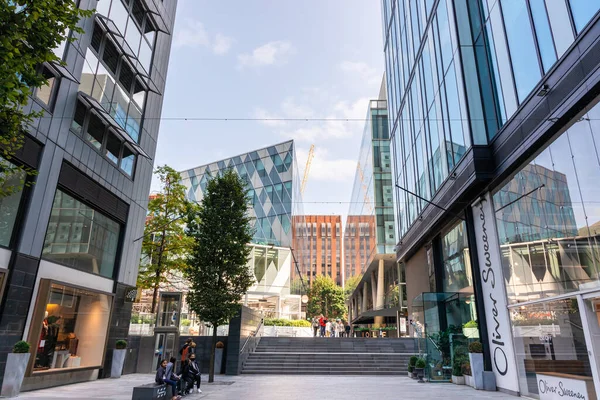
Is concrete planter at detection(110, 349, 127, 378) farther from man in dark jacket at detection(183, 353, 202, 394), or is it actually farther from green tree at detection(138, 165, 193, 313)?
green tree at detection(138, 165, 193, 313)

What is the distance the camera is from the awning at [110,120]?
14906 millimetres

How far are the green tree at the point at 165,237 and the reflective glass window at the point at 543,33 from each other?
20827 mm

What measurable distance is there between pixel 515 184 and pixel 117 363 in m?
17.7

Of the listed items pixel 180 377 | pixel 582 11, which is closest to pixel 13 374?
pixel 180 377

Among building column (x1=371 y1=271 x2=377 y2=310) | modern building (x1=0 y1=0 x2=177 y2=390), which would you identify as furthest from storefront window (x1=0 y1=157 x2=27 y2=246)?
building column (x1=371 y1=271 x2=377 y2=310)

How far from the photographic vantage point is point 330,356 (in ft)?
71.8

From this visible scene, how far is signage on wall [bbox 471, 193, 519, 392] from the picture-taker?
42.1ft

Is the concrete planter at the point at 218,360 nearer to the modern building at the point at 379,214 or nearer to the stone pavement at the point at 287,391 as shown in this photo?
the stone pavement at the point at 287,391

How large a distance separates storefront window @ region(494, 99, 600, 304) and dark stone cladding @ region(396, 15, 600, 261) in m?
0.33

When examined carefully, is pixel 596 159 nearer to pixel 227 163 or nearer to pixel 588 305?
pixel 588 305

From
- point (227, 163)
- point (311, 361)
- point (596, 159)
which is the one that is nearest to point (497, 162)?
point (596, 159)

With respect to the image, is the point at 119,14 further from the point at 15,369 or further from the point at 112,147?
the point at 15,369

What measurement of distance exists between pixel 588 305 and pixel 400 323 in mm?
29481

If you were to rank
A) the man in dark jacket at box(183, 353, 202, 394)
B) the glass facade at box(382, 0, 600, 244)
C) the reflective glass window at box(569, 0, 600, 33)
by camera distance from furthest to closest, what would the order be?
the man in dark jacket at box(183, 353, 202, 394) → the glass facade at box(382, 0, 600, 244) → the reflective glass window at box(569, 0, 600, 33)
